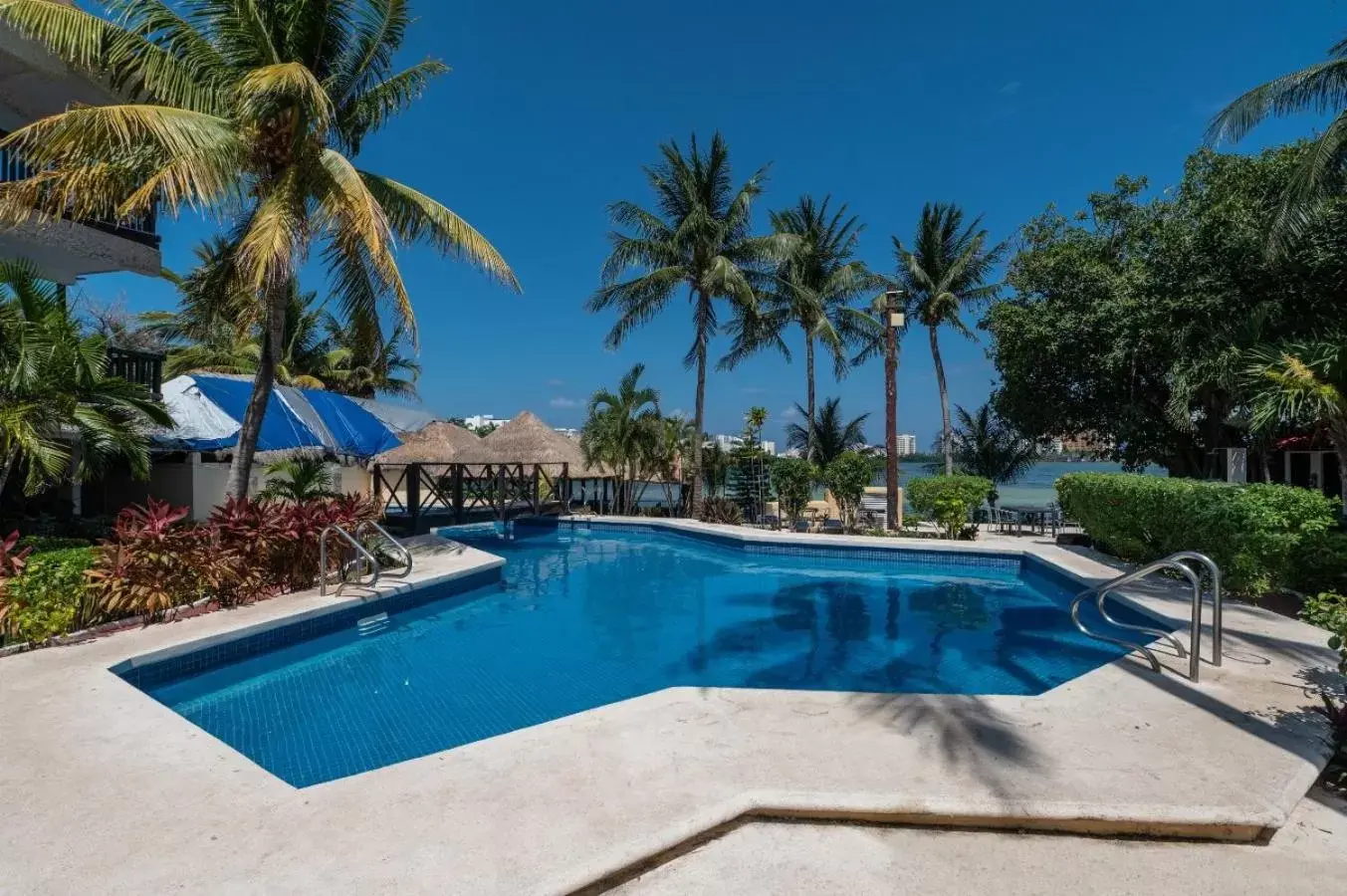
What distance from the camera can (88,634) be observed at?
596cm

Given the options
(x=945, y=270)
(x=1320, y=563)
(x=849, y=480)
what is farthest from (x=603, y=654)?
(x=945, y=270)

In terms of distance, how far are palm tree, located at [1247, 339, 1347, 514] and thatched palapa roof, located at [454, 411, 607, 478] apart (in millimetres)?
15465

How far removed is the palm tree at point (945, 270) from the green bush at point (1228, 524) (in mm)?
10725

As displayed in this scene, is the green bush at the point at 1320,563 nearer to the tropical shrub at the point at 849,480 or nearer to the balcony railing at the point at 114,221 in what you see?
the tropical shrub at the point at 849,480

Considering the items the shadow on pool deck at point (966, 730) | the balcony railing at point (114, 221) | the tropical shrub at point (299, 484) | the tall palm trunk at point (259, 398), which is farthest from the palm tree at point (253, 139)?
the shadow on pool deck at point (966, 730)

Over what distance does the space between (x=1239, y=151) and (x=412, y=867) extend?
1906 cm

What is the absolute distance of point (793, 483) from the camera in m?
16.6

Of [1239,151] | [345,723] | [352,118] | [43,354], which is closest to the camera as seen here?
[345,723]

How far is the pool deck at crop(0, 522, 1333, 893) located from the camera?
8.61 feet

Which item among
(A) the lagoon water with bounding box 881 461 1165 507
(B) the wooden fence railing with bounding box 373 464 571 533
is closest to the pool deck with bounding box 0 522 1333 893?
(B) the wooden fence railing with bounding box 373 464 571 533

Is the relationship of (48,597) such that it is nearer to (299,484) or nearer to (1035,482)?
(299,484)

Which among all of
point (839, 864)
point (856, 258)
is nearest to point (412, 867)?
point (839, 864)

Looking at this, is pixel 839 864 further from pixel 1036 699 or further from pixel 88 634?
pixel 88 634

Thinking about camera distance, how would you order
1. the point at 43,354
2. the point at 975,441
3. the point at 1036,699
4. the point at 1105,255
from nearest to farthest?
1. the point at 1036,699
2. the point at 43,354
3. the point at 1105,255
4. the point at 975,441
